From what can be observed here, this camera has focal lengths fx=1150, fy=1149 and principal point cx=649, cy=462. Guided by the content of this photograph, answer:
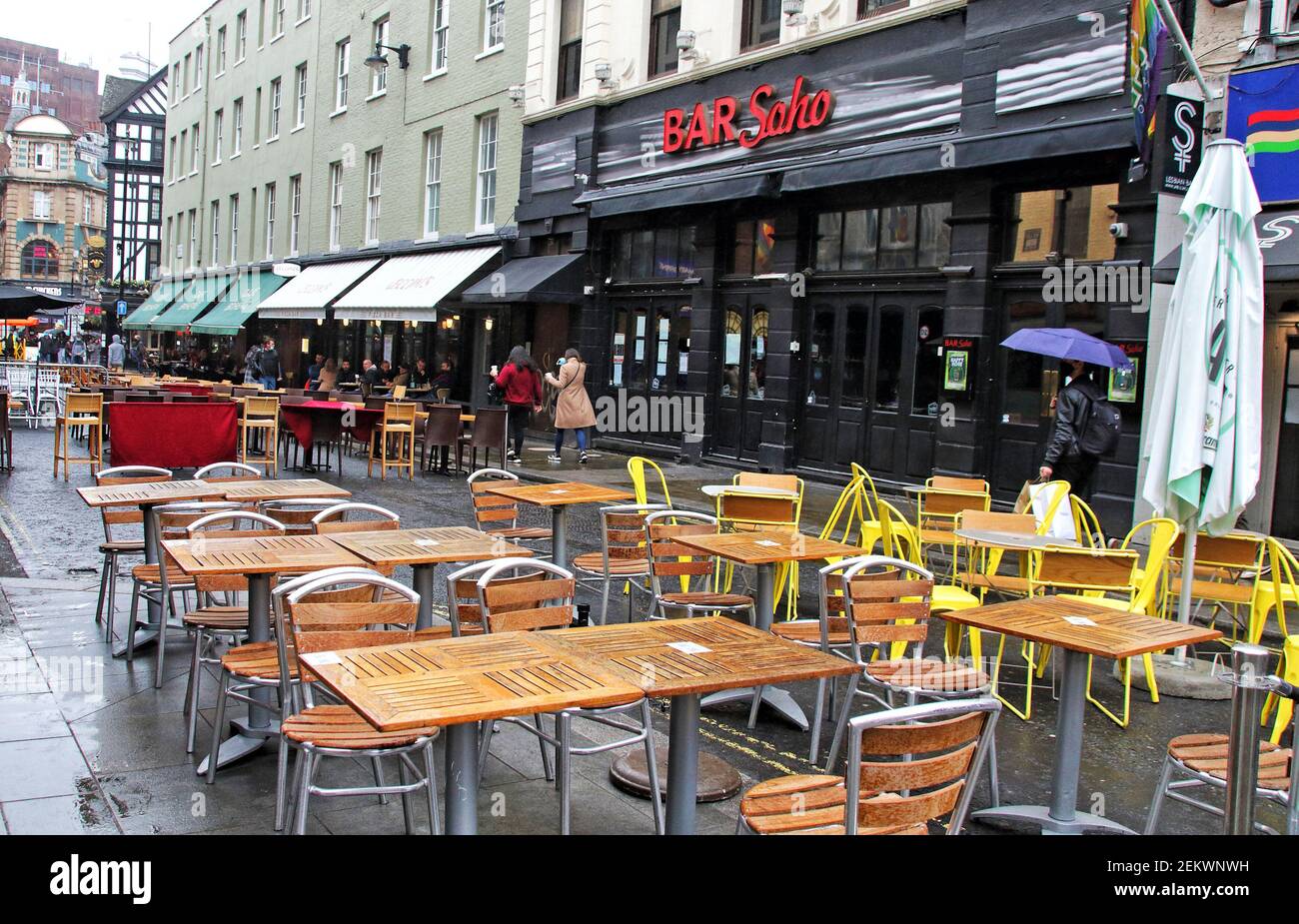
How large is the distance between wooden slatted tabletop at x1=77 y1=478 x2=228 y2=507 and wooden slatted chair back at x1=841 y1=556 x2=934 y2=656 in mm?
3857

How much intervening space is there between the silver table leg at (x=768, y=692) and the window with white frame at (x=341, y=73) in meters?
28.1

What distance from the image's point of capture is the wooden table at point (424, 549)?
5.43 m

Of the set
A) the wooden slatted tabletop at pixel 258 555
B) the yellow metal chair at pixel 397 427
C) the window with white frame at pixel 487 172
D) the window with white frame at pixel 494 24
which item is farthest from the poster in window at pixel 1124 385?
the window with white frame at pixel 494 24

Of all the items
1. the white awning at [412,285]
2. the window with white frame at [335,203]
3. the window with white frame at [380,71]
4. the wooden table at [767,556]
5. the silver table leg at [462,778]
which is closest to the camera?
the silver table leg at [462,778]

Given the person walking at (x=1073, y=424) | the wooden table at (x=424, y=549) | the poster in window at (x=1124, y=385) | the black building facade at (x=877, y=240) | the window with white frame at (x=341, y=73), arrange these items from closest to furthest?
the wooden table at (x=424, y=549)
the person walking at (x=1073, y=424)
the poster in window at (x=1124, y=385)
the black building facade at (x=877, y=240)
the window with white frame at (x=341, y=73)

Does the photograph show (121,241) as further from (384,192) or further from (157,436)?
(157,436)

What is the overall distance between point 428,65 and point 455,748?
25.3 meters

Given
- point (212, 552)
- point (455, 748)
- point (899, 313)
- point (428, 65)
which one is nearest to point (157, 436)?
point (212, 552)

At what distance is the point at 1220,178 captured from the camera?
652cm

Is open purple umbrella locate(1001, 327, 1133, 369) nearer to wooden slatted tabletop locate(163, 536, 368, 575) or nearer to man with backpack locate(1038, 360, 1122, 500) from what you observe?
man with backpack locate(1038, 360, 1122, 500)

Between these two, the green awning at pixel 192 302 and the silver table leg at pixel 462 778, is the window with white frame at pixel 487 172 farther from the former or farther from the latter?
the silver table leg at pixel 462 778

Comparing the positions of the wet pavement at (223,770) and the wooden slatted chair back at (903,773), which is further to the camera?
the wet pavement at (223,770)

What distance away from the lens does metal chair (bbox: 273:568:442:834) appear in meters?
3.82

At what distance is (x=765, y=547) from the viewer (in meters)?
6.14
